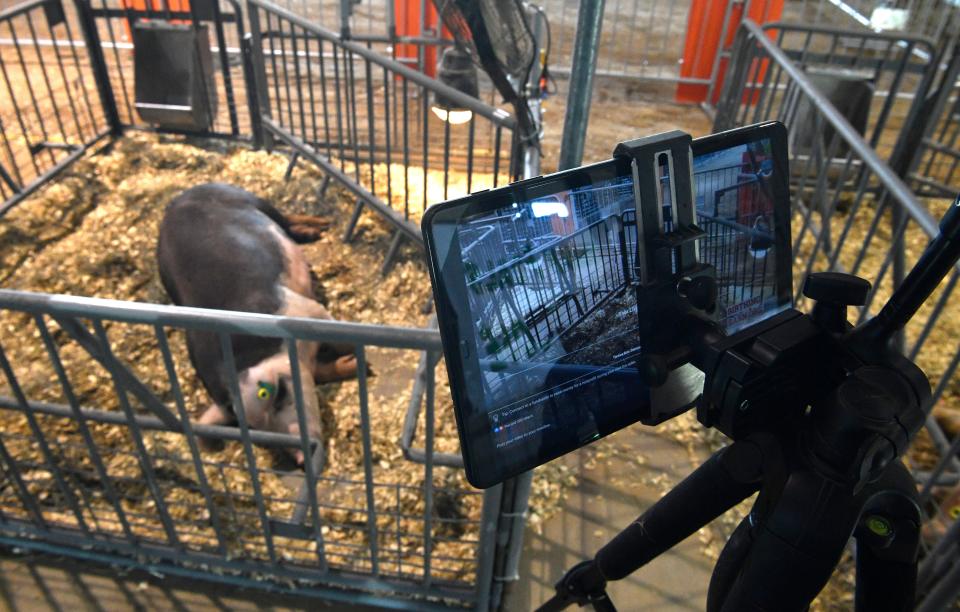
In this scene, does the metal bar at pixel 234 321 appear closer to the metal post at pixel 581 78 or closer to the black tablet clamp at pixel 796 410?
the metal post at pixel 581 78

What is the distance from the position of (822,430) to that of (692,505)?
29 cm

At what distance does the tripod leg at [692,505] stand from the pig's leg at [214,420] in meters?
2.49

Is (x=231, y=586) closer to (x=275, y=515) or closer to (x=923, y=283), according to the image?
(x=275, y=515)

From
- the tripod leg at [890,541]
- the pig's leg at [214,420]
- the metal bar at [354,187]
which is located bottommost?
the pig's leg at [214,420]

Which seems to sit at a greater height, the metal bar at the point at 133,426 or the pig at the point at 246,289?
the metal bar at the point at 133,426

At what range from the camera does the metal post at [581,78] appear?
4.79 feet

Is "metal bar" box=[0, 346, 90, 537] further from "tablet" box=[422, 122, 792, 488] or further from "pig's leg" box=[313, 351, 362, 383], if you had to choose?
"tablet" box=[422, 122, 792, 488]

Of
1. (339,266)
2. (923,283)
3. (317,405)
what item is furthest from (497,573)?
(339,266)

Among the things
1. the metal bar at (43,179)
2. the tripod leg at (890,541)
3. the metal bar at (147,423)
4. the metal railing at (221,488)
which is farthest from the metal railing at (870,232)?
the metal bar at (43,179)

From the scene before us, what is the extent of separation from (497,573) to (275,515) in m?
1.04

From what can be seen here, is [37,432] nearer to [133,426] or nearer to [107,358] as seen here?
[133,426]

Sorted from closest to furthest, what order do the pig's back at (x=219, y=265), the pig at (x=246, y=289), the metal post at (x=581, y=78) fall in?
the metal post at (x=581, y=78) < the pig at (x=246, y=289) < the pig's back at (x=219, y=265)

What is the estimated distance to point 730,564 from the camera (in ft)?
3.43

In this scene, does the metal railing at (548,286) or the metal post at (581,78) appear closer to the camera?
the metal railing at (548,286)
